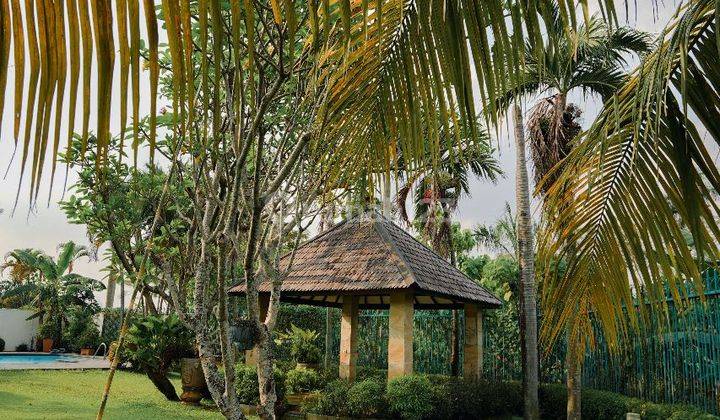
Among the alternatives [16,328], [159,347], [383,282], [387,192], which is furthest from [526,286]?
[16,328]

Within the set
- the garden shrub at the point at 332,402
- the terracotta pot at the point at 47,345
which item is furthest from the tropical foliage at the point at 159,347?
the terracotta pot at the point at 47,345

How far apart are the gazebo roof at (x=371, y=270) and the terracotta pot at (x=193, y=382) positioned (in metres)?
1.79

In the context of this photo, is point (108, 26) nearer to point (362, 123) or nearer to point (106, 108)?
point (106, 108)

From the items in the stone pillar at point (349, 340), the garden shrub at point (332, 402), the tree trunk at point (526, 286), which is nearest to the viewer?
the garden shrub at point (332, 402)

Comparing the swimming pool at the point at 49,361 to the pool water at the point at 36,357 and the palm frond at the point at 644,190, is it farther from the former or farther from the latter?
the palm frond at the point at 644,190

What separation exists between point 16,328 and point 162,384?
17.5m

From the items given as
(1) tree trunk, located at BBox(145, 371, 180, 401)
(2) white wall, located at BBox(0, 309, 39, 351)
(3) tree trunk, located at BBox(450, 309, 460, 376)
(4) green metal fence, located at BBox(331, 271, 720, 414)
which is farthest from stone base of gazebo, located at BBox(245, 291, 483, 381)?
(2) white wall, located at BBox(0, 309, 39, 351)

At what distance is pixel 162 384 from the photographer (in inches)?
500

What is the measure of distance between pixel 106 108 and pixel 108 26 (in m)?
0.10

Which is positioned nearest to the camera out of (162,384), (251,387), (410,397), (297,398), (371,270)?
(410,397)

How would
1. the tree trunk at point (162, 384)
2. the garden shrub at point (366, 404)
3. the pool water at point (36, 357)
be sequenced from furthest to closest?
the pool water at point (36, 357), the tree trunk at point (162, 384), the garden shrub at point (366, 404)

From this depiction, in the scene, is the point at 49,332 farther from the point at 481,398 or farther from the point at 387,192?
the point at 387,192

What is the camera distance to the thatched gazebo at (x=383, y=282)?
36.0 feet

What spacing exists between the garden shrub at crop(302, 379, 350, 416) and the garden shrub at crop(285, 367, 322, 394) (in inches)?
59.6
